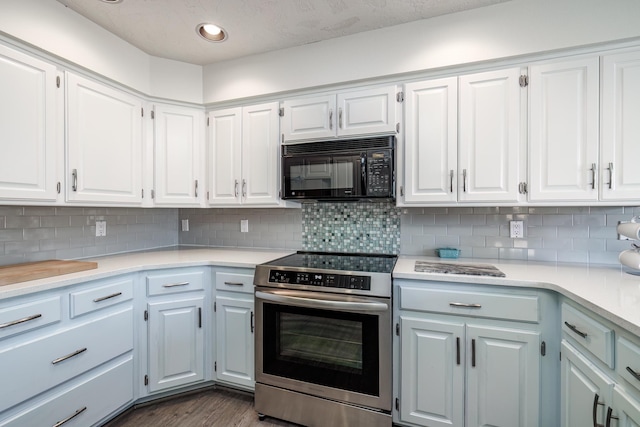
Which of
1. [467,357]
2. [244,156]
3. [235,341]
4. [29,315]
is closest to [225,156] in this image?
[244,156]

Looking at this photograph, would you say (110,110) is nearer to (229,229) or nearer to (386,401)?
(229,229)

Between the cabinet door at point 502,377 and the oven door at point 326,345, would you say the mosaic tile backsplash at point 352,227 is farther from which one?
the cabinet door at point 502,377

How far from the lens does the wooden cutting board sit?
57.1 inches

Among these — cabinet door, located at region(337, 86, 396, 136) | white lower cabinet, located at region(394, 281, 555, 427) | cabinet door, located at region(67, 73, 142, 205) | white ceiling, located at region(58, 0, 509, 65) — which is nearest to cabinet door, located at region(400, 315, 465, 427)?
white lower cabinet, located at region(394, 281, 555, 427)

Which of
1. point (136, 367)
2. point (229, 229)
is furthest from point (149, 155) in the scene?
point (136, 367)

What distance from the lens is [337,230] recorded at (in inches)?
98.3

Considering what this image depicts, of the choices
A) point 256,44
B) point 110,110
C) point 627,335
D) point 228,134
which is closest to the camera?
point 627,335

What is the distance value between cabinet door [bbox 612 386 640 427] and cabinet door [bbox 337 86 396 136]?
64.2 inches

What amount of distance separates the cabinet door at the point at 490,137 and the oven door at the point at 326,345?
0.96 m

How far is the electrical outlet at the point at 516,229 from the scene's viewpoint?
6.80 ft

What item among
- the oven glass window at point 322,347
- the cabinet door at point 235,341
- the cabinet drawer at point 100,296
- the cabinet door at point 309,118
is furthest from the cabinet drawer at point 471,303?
the cabinet drawer at point 100,296

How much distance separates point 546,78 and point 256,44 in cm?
191

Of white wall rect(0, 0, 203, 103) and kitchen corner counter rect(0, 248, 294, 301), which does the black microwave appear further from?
white wall rect(0, 0, 203, 103)

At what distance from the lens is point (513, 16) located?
1775 mm
